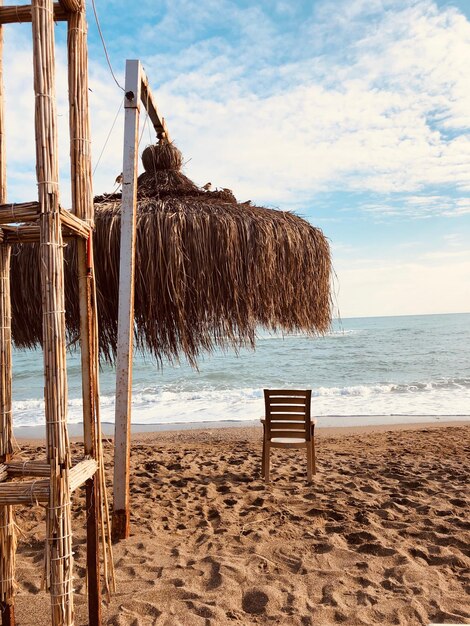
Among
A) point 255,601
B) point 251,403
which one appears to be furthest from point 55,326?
point 251,403

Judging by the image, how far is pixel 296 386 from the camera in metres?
14.2

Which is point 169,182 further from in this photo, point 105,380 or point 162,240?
point 105,380

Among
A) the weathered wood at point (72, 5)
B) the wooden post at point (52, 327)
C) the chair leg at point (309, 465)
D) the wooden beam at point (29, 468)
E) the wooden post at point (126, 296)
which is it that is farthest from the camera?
the chair leg at point (309, 465)

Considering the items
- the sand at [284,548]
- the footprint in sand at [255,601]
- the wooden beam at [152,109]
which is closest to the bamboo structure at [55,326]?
the sand at [284,548]

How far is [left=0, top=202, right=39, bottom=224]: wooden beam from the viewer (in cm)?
145

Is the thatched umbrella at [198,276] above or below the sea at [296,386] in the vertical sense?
above

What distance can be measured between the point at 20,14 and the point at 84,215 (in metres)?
0.73

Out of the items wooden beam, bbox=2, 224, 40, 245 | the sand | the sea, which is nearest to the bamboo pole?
wooden beam, bbox=2, 224, 40, 245

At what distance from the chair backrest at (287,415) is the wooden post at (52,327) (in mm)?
3127

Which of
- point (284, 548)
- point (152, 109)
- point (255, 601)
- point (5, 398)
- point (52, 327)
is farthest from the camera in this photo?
point (152, 109)

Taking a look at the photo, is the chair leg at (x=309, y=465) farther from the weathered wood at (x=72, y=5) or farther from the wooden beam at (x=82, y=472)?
the weathered wood at (x=72, y=5)

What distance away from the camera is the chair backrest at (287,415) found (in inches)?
174

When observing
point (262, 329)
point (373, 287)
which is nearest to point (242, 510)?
point (262, 329)

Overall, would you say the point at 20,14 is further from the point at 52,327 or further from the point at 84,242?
the point at 52,327
